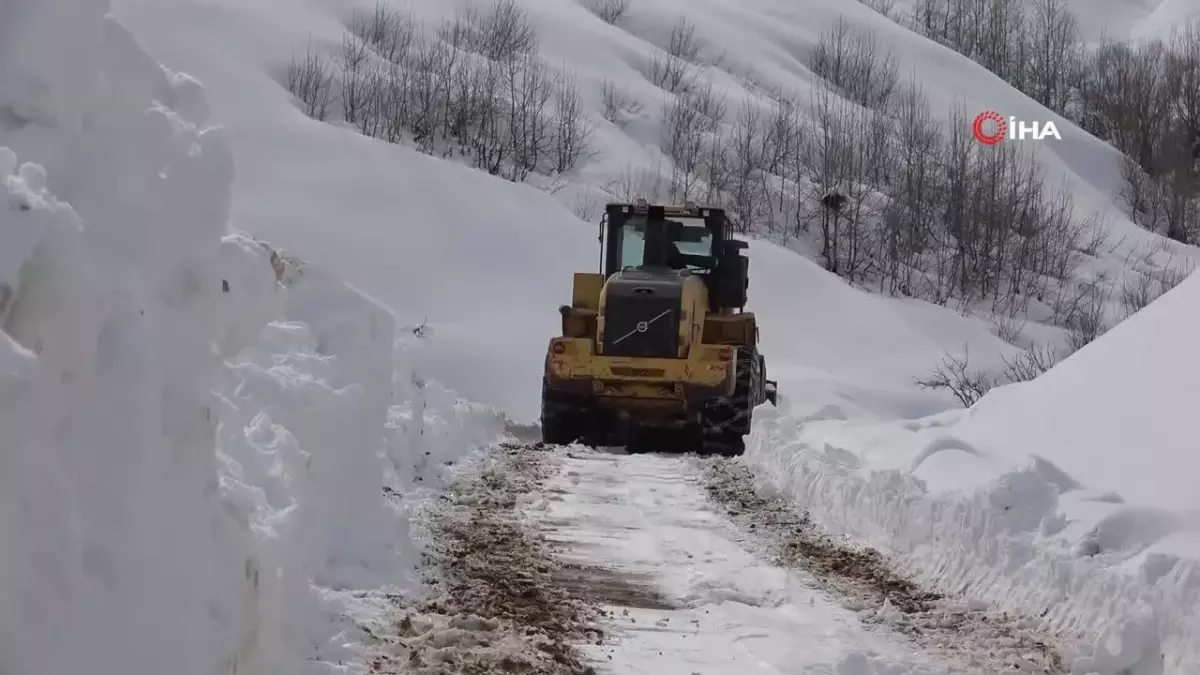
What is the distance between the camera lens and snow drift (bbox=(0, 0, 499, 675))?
267cm

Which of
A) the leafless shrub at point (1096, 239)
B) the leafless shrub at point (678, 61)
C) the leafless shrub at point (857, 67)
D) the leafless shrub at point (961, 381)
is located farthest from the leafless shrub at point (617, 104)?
the leafless shrub at point (961, 381)

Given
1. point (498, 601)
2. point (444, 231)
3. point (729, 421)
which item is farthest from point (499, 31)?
point (498, 601)

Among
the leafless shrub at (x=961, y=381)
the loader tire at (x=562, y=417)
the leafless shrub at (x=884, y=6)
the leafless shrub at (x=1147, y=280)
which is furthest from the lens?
the leafless shrub at (x=884, y=6)

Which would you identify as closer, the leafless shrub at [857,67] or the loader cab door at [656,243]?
the loader cab door at [656,243]

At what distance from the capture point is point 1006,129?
157 feet

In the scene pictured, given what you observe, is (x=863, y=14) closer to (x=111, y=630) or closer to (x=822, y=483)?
(x=822, y=483)

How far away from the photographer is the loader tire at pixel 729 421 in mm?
11602

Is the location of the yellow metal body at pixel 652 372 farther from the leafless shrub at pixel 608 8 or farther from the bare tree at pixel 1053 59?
the bare tree at pixel 1053 59

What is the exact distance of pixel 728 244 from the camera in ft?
43.6

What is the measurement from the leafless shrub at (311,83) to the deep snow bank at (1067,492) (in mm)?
29870

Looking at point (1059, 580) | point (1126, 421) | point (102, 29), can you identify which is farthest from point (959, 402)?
point (102, 29)

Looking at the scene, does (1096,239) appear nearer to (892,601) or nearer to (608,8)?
(608,8)

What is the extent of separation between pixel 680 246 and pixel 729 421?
8.95 feet

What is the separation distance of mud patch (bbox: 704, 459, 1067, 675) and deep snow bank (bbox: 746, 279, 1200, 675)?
0.16m
